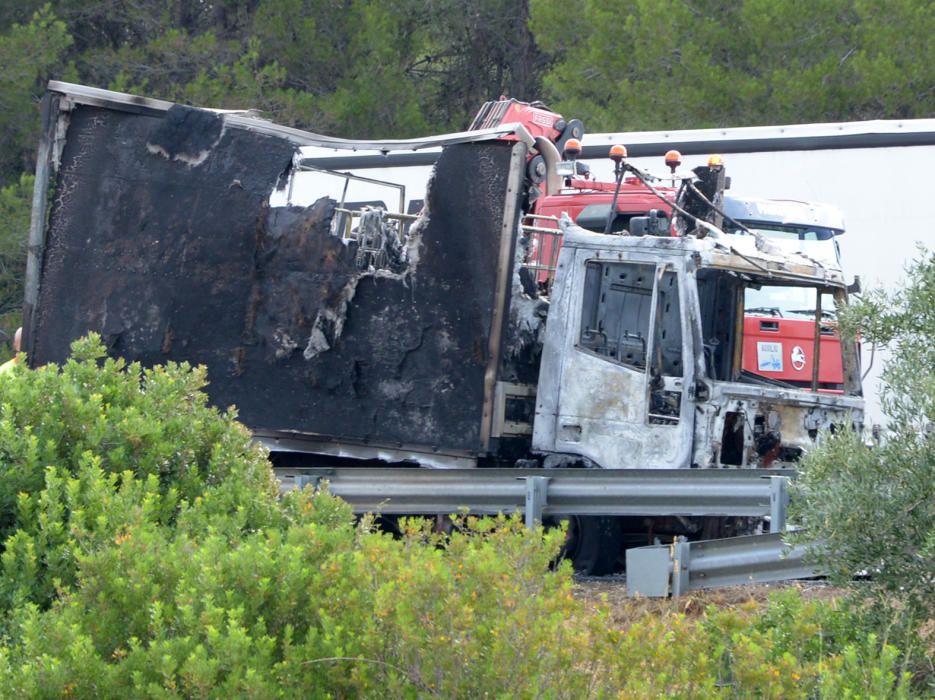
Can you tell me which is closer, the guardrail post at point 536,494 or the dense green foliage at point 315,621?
the dense green foliage at point 315,621

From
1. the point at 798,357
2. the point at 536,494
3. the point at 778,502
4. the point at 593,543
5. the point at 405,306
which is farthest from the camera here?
the point at 798,357

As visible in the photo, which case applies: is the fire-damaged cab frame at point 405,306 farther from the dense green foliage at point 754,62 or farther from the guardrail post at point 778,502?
the dense green foliage at point 754,62

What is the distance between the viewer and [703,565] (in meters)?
8.10

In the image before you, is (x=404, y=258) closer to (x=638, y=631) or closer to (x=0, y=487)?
(x=0, y=487)

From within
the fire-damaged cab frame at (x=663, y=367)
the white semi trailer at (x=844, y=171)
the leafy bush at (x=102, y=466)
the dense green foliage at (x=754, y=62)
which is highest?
the dense green foliage at (x=754, y=62)

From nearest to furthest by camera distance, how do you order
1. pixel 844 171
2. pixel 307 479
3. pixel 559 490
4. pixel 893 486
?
pixel 893 486 → pixel 559 490 → pixel 307 479 → pixel 844 171

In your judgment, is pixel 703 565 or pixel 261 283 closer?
pixel 703 565

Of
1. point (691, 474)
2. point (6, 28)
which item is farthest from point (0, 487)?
point (6, 28)

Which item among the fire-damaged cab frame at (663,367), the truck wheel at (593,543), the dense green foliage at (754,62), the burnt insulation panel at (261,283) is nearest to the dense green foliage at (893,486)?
the fire-damaged cab frame at (663,367)

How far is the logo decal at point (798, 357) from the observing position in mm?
11586

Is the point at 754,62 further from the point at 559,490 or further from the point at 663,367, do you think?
the point at 559,490

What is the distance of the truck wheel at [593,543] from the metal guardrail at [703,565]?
3.99ft

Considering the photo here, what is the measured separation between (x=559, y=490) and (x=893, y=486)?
4235 millimetres

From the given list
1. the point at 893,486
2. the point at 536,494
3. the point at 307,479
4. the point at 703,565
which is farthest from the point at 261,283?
the point at 893,486
